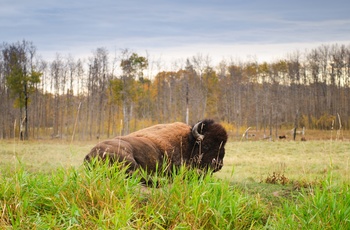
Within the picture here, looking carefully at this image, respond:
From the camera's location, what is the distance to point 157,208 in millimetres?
5184

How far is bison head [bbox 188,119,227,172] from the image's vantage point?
Answer: 9570 millimetres

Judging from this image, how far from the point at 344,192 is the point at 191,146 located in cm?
497

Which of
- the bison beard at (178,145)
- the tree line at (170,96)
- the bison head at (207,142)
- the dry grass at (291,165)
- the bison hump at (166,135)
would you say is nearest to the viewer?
the bison beard at (178,145)

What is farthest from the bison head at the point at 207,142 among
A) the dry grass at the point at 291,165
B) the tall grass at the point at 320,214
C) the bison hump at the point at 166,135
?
the tall grass at the point at 320,214

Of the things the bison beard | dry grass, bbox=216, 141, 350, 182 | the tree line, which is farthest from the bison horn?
the tree line

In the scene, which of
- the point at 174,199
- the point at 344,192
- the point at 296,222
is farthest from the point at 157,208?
the point at 344,192

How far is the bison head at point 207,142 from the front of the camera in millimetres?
9570

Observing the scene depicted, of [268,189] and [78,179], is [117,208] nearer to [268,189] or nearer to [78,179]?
[78,179]

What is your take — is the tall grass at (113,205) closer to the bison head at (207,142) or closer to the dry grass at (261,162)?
the dry grass at (261,162)

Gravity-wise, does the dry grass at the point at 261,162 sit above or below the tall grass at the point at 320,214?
below

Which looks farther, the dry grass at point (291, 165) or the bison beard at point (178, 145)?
the dry grass at point (291, 165)

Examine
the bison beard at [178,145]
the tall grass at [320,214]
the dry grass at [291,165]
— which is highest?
the bison beard at [178,145]

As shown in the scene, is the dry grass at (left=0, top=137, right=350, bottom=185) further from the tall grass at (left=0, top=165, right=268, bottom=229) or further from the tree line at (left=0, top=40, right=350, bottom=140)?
the tree line at (left=0, top=40, right=350, bottom=140)

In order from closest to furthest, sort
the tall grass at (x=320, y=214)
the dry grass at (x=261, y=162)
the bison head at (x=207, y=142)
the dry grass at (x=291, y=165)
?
the tall grass at (x=320, y=214), the bison head at (x=207, y=142), the dry grass at (x=261, y=162), the dry grass at (x=291, y=165)
